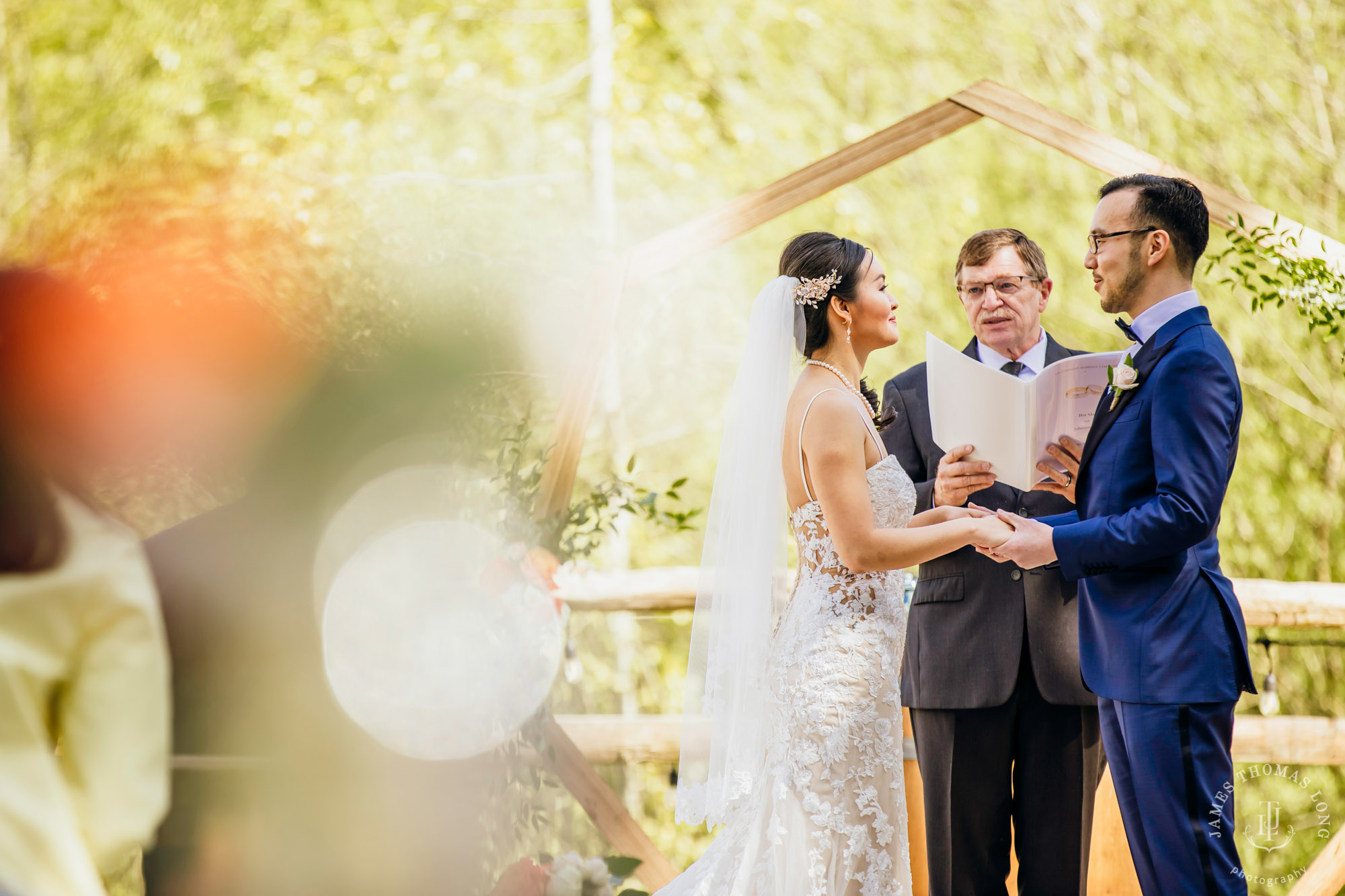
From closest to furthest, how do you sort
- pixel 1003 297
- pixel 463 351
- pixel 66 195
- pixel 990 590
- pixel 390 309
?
pixel 463 351, pixel 390 309, pixel 66 195, pixel 990 590, pixel 1003 297

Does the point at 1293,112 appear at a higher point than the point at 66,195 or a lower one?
higher

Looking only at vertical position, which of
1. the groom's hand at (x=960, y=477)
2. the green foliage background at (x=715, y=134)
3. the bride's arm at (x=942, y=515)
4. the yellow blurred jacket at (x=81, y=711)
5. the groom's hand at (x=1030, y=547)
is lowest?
the yellow blurred jacket at (x=81, y=711)

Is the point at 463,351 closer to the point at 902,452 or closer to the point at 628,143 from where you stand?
the point at 902,452

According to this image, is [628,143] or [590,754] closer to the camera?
[590,754]

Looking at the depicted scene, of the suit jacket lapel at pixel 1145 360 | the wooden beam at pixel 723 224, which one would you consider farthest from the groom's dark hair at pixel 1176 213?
the wooden beam at pixel 723 224

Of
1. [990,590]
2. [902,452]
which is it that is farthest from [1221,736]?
[902,452]

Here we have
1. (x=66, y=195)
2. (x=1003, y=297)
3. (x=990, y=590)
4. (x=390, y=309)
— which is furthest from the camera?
(x=1003, y=297)

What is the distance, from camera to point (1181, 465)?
82.0 inches

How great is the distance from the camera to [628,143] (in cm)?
646

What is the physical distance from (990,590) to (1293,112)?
16.5ft

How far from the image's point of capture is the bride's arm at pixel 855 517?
7.52 feet

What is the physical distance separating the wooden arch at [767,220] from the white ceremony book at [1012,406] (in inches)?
44.2

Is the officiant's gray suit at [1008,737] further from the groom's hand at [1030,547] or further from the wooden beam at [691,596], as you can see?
the wooden beam at [691,596]

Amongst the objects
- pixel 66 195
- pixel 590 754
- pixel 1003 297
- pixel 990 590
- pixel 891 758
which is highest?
pixel 1003 297
